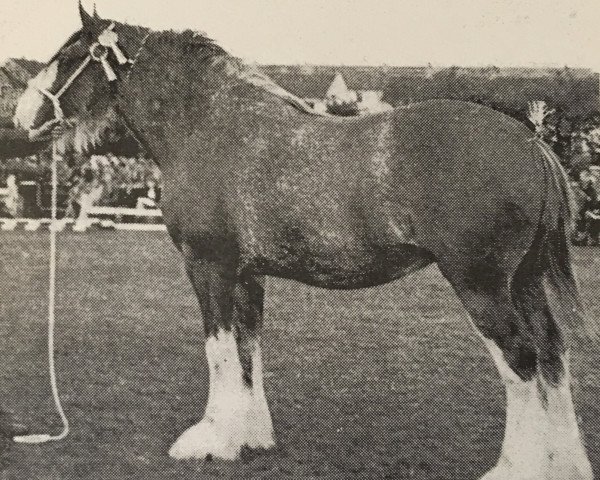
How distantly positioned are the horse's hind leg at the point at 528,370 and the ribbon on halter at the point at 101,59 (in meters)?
1.35

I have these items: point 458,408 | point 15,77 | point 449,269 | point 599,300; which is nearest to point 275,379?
point 458,408

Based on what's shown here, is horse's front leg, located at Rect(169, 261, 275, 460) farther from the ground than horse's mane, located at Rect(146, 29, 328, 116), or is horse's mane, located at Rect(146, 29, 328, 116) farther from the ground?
horse's mane, located at Rect(146, 29, 328, 116)

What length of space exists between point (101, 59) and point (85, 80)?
10 cm

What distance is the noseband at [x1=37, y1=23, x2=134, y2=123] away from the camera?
2568mm

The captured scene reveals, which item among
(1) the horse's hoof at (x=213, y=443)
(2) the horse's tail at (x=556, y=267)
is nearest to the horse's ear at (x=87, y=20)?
(1) the horse's hoof at (x=213, y=443)

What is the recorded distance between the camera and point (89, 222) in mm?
3602

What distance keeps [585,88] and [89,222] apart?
2.30 meters

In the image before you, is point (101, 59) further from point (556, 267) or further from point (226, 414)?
point (556, 267)

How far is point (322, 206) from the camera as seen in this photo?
2.28m

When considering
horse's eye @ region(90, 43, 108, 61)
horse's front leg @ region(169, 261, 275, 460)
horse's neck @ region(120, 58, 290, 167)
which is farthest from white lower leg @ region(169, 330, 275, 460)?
horse's eye @ region(90, 43, 108, 61)

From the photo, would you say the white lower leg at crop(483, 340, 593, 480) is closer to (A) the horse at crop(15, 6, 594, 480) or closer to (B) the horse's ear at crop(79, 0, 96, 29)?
(A) the horse at crop(15, 6, 594, 480)

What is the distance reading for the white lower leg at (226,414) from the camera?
8.01 ft

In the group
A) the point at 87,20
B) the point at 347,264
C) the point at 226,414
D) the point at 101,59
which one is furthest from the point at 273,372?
the point at 87,20

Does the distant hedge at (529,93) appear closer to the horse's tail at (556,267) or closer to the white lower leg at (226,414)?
the horse's tail at (556,267)
